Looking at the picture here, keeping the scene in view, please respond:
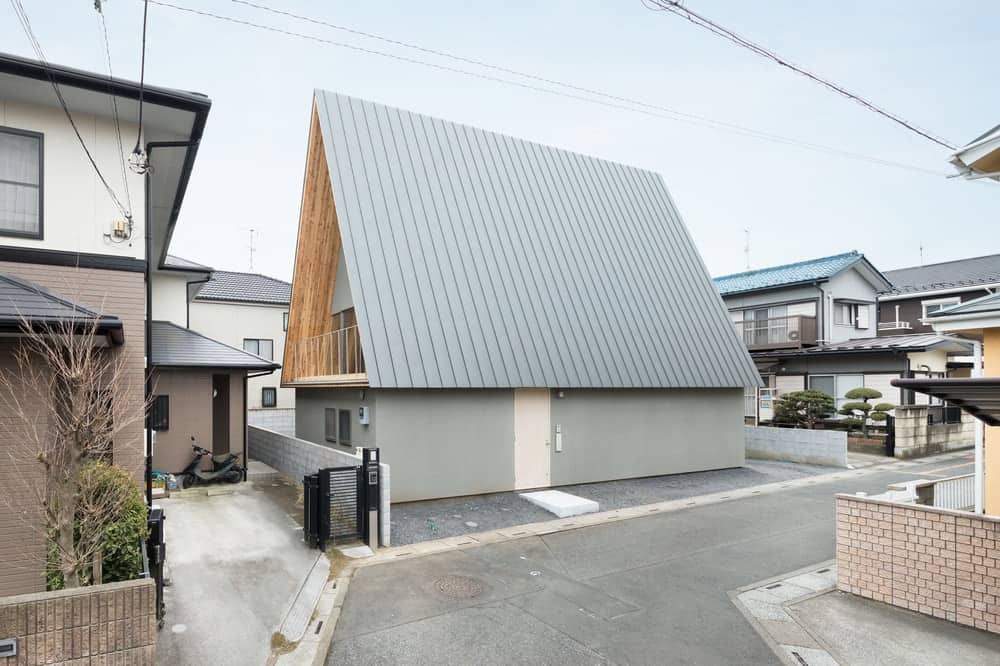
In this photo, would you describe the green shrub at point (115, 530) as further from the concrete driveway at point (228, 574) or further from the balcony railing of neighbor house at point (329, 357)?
the balcony railing of neighbor house at point (329, 357)

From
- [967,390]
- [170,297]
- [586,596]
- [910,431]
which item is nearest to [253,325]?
[170,297]

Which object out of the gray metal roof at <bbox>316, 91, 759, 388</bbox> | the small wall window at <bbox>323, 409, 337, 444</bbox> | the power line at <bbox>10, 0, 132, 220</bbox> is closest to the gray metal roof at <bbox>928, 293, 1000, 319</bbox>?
the gray metal roof at <bbox>316, 91, 759, 388</bbox>

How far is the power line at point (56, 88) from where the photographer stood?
17.1ft

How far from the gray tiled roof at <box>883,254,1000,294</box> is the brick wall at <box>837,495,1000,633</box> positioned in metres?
24.3

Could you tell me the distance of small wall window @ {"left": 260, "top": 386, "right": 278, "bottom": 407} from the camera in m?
27.4

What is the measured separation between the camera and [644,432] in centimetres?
1434

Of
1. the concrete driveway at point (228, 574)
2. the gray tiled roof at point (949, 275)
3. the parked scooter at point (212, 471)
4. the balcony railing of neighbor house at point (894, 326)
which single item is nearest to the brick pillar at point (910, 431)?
the gray tiled roof at point (949, 275)

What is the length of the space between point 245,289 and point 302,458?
1806cm

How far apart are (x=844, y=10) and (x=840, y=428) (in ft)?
50.0

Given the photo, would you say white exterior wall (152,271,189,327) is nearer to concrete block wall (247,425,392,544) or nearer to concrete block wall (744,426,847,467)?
concrete block wall (247,425,392,544)

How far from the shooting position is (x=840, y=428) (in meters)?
20.4

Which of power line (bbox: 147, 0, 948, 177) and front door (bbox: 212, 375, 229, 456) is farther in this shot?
front door (bbox: 212, 375, 229, 456)

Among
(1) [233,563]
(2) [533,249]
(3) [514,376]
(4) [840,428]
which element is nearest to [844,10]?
(2) [533,249]

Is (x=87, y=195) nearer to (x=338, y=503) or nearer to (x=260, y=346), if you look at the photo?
(x=338, y=503)
